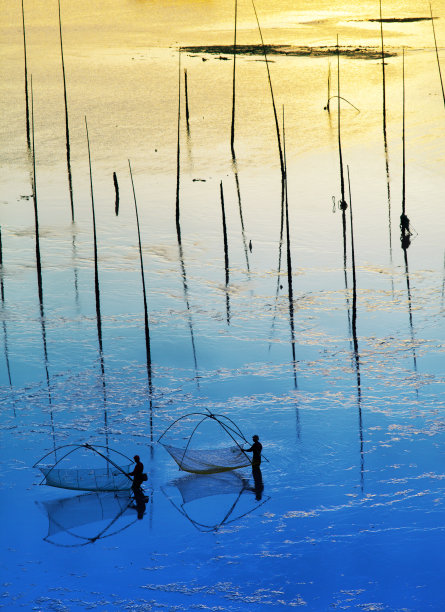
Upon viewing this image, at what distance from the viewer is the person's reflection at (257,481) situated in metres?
15.9

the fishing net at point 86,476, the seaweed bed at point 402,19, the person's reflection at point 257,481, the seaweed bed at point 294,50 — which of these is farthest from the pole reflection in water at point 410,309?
the seaweed bed at point 402,19

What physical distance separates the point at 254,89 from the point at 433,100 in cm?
946

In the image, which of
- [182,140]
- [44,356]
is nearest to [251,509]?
[44,356]

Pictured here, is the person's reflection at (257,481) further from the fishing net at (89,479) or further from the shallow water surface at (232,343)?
the fishing net at (89,479)

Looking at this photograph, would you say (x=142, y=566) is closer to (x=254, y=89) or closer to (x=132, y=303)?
(x=132, y=303)

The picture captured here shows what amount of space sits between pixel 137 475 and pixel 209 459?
1577 mm

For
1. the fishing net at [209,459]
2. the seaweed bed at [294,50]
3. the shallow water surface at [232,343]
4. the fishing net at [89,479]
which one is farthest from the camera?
the seaweed bed at [294,50]

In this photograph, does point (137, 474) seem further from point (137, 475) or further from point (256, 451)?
point (256, 451)

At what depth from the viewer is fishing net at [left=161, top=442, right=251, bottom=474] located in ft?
53.1

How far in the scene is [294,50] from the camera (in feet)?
175

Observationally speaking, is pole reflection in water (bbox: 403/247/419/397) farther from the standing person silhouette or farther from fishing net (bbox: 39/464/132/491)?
fishing net (bbox: 39/464/132/491)

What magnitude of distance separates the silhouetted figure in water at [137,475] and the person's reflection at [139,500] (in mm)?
45

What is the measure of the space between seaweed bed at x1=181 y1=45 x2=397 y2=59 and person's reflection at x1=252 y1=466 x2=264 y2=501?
3937cm

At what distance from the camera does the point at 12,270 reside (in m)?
28.1
